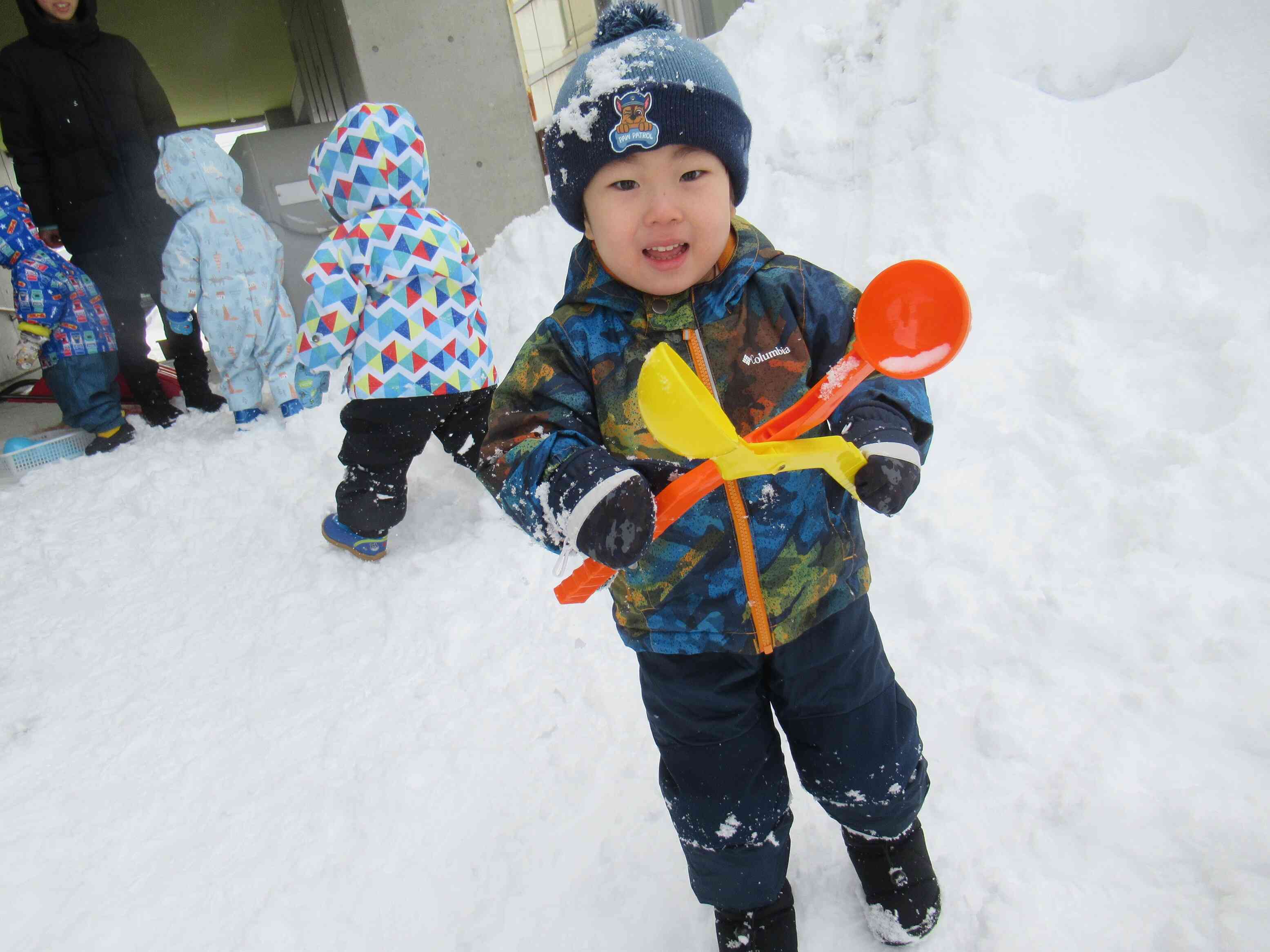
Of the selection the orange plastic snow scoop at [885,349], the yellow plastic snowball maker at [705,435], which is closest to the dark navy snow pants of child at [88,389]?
the orange plastic snow scoop at [885,349]

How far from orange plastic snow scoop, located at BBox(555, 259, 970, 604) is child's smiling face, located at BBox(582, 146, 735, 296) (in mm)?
242

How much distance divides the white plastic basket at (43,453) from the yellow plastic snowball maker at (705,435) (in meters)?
4.35

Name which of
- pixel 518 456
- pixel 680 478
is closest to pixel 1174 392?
pixel 680 478

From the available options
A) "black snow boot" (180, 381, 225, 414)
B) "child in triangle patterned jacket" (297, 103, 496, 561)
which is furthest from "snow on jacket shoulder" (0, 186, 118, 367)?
"child in triangle patterned jacket" (297, 103, 496, 561)

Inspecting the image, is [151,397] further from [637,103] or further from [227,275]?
[637,103]

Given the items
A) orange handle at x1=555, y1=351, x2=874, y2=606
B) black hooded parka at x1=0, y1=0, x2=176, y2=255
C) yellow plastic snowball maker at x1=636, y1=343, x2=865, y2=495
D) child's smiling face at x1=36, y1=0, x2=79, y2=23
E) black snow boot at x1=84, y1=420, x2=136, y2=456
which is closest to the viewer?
yellow plastic snowball maker at x1=636, y1=343, x2=865, y2=495

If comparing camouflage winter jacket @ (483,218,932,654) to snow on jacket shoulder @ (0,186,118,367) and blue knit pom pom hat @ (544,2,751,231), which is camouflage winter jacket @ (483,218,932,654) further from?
snow on jacket shoulder @ (0,186,118,367)

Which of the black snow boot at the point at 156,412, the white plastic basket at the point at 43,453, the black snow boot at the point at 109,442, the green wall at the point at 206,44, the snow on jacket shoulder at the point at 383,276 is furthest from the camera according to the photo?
the green wall at the point at 206,44

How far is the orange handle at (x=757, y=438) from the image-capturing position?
2.99 feet

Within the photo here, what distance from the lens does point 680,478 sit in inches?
36.7

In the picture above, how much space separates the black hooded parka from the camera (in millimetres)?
3705

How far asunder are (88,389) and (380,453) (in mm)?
2464

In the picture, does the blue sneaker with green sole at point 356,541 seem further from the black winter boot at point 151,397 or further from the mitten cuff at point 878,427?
the black winter boot at point 151,397

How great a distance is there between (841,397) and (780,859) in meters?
0.75
